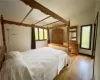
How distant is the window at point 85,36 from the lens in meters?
4.42

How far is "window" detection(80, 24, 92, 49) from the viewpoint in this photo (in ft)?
14.5

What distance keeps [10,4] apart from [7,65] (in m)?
2.22

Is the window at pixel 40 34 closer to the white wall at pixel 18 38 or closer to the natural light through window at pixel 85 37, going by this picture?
the white wall at pixel 18 38

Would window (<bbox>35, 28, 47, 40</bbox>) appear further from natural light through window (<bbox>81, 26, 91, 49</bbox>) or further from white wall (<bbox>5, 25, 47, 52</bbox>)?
natural light through window (<bbox>81, 26, 91, 49</bbox>)

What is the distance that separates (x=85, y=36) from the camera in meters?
4.70

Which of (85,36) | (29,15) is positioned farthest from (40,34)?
(85,36)

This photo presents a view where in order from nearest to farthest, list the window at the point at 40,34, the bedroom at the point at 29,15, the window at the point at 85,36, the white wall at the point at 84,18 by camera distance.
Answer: the bedroom at the point at 29,15
the white wall at the point at 84,18
the window at the point at 85,36
the window at the point at 40,34

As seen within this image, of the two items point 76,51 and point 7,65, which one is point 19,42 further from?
point 76,51

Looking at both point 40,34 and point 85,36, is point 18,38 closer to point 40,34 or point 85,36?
point 40,34

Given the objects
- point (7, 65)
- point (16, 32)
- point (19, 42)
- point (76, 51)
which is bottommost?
point (76, 51)

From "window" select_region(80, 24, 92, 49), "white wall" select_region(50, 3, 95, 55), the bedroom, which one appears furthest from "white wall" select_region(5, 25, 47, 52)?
"window" select_region(80, 24, 92, 49)

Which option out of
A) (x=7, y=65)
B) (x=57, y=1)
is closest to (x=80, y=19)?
(x=57, y=1)

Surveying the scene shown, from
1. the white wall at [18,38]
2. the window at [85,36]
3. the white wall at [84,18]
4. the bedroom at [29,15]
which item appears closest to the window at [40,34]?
the bedroom at [29,15]

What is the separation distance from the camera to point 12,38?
10.9 feet
